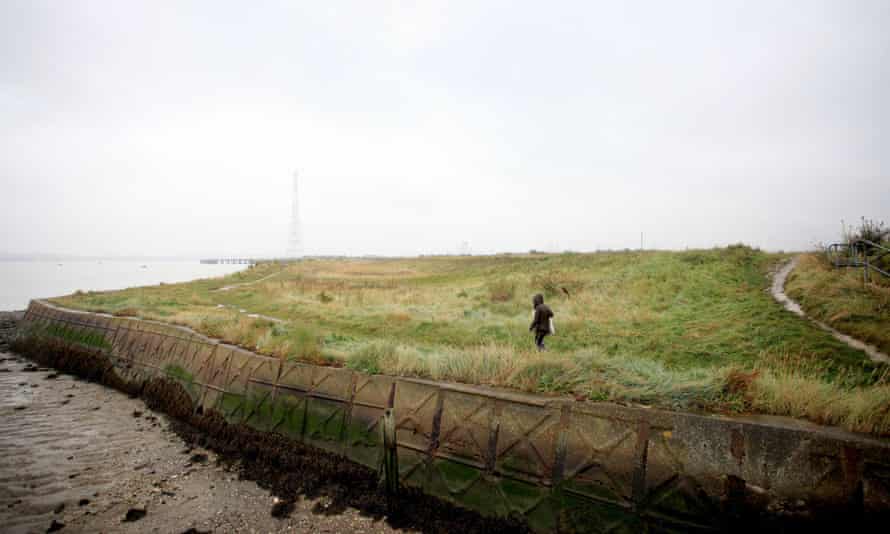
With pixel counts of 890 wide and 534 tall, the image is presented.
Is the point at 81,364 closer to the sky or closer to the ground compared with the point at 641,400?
closer to the ground

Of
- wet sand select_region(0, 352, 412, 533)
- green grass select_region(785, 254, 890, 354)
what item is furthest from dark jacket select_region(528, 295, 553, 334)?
green grass select_region(785, 254, 890, 354)

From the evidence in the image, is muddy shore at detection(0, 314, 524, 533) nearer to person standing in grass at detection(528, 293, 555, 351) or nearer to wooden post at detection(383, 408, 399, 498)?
wooden post at detection(383, 408, 399, 498)

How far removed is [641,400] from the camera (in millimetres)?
8023

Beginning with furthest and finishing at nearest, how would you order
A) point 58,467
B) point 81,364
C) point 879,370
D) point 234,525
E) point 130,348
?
point 81,364
point 130,348
point 58,467
point 879,370
point 234,525

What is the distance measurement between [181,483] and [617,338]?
12.8m

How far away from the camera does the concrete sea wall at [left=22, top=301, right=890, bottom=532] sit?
5.75 metres

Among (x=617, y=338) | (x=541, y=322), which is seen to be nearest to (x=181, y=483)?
(x=541, y=322)

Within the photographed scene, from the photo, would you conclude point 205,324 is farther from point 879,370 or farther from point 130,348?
point 879,370

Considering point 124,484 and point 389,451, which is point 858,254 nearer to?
point 389,451

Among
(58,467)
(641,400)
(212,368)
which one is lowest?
(58,467)

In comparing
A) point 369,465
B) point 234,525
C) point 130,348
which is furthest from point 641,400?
point 130,348

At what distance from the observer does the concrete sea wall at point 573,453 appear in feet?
18.9

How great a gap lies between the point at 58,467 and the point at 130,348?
928 cm

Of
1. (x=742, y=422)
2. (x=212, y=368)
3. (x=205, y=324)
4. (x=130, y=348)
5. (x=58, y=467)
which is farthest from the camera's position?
(x=130, y=348)
